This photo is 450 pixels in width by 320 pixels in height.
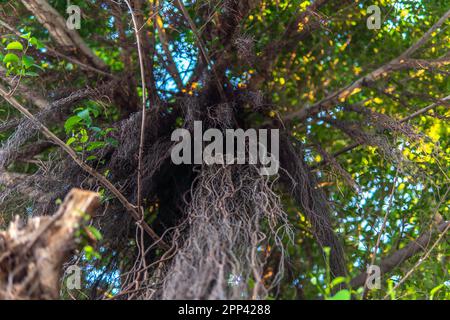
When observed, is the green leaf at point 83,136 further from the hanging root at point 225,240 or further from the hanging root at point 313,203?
the hanging root at point 313,203

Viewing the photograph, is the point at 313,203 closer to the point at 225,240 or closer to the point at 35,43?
the point at 225,240

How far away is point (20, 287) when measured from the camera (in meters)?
1.35

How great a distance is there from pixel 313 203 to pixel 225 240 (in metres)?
0.72

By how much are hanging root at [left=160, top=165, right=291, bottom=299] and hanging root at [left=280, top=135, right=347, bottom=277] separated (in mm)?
198

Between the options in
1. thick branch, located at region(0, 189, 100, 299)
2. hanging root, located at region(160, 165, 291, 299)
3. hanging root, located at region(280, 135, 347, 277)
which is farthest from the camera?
hanging root, located at region(280, 135, 347, 277)

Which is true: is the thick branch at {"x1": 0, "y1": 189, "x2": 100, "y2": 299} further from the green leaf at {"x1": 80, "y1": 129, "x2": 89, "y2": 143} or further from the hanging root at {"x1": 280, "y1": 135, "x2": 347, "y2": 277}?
the hanging root at {"x1": 280, "y1": 135, "x2": 347, "y2": 277}

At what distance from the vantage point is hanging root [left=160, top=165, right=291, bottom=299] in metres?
1.54

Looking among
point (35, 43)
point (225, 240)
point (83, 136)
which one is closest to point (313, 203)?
point (225, 240)

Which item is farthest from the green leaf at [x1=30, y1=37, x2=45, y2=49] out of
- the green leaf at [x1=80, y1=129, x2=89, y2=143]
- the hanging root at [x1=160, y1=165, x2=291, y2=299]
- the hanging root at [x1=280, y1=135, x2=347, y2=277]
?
the hanging root at [x1=280, y1=135, x2=347, y2=277]

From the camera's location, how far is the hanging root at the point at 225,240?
1535 millimetres

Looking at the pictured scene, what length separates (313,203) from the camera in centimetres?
237
